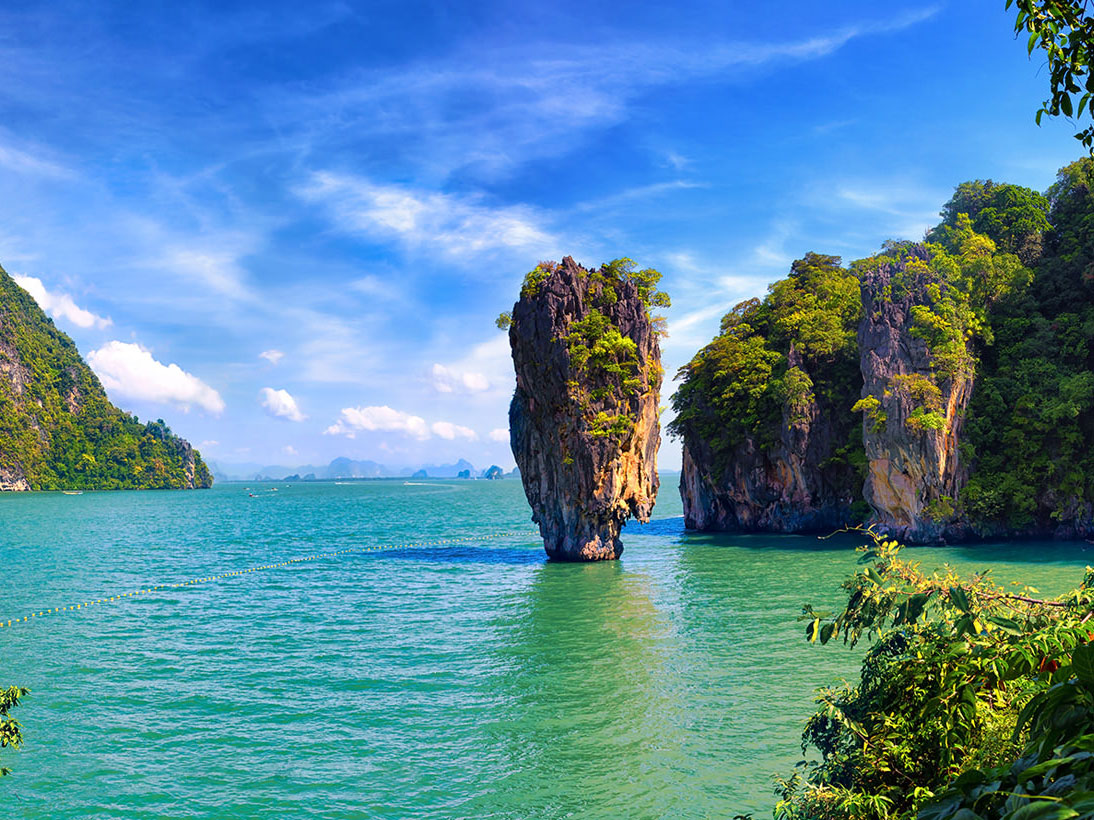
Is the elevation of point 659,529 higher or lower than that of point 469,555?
lower

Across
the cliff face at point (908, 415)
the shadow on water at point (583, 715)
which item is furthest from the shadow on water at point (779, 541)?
the shadow on water at point (583, 715)

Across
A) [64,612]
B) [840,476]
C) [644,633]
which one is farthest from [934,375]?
[64,612]

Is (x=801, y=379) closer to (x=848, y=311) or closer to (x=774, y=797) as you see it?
(x=848, y=311)

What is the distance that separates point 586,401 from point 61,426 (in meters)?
167

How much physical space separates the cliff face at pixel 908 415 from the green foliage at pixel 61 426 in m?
165

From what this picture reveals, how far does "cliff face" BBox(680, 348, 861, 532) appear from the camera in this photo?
4969 centimetres

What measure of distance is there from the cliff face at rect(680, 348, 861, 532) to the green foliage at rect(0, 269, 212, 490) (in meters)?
154

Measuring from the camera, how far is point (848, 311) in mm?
52156

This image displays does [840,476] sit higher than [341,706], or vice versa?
[840,476]

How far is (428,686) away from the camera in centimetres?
1838

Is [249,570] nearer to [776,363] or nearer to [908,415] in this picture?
[776,363]

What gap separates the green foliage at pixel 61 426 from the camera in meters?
150

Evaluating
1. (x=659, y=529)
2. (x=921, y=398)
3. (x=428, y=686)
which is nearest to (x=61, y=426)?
(x=659, y=529)

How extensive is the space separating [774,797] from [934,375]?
36020mm
